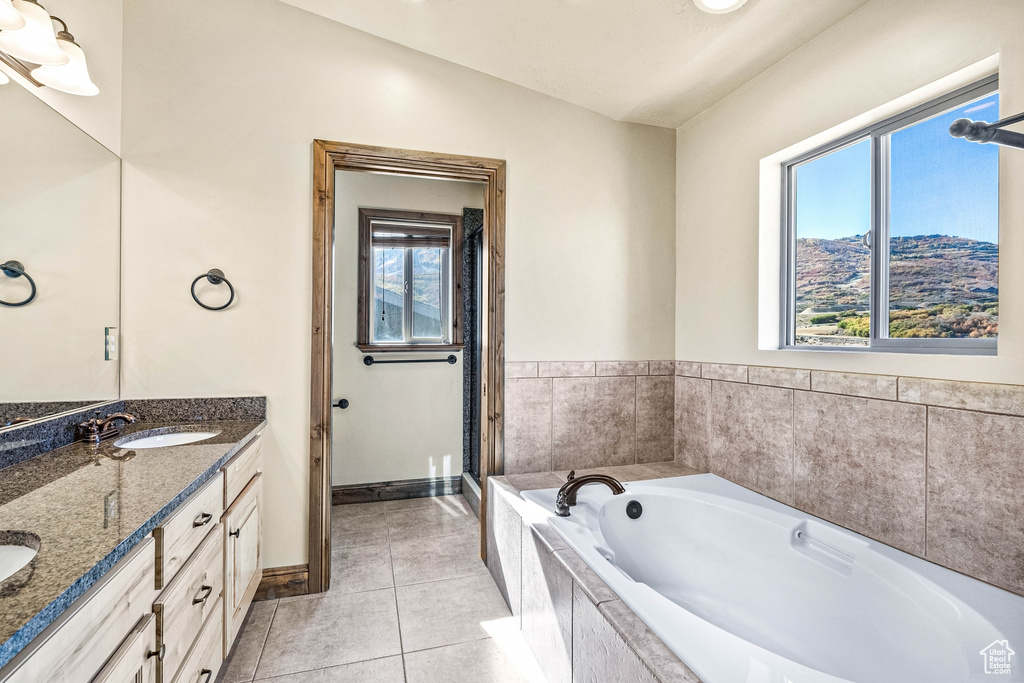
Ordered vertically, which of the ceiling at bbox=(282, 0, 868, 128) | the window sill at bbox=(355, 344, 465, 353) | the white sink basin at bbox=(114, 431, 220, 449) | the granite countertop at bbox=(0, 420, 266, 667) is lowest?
the white sink basin at bbox=(114, 431, 220, 449)

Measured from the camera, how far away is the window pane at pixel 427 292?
3568mm

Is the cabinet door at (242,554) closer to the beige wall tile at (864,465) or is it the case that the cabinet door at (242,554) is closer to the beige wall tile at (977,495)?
the beige wall tile at (864,465)

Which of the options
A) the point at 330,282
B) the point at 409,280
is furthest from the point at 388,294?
the point at 330,282

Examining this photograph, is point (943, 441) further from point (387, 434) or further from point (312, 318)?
point (387, 434)

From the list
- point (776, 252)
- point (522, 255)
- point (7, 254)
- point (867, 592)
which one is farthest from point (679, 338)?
point (7, 254)

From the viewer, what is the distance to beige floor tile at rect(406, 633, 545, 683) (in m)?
1.69

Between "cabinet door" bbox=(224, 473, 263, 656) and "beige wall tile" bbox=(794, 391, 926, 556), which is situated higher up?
"beige wall tile" bbox=(794, 391, 926, 556)

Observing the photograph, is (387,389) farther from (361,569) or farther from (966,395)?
(966,395)

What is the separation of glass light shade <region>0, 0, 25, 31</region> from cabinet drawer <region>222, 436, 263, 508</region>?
139cm

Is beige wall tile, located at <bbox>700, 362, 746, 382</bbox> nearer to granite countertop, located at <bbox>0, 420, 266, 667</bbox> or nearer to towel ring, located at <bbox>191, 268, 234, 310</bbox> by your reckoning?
granite countertop, located at <bbox>0, 420, 266, 667</bbox>

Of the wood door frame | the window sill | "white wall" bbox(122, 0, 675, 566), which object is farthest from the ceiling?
the window sill

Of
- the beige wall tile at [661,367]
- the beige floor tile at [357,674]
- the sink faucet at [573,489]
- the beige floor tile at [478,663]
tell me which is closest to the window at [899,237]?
the beige wall tile at [661,367]

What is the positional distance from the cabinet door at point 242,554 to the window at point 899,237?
243cm

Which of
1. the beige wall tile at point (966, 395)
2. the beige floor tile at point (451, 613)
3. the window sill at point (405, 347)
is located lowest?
the beige floor tile at point (451, 613)
